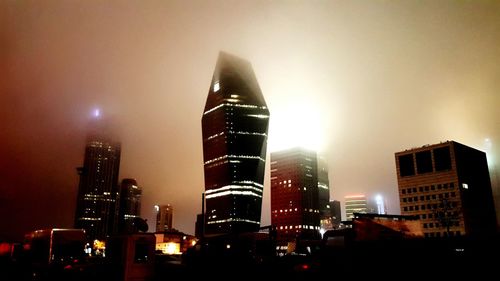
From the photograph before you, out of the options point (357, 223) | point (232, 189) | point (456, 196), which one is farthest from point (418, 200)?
point (357, 223)

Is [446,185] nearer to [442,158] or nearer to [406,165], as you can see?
[442,158]

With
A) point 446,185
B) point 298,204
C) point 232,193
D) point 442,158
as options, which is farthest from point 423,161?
point 298,204

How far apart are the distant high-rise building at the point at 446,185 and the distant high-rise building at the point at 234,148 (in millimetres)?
50779

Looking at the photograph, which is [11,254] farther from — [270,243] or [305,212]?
[305,212]

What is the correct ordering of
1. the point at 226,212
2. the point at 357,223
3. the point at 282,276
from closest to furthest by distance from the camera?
the point at 282,276, the point at 357,223, the point at 226,212

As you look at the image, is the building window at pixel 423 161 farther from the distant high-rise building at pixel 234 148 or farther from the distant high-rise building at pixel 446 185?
the distant high-rise building at pixel 234 148

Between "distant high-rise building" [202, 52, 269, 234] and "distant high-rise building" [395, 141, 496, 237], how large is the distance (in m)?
50.8

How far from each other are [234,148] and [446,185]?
2718 inches

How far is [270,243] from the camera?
116ft

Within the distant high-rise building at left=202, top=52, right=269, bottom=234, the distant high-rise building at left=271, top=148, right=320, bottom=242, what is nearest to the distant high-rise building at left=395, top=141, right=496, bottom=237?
the distant high-rise building at left=202, top=52, right=269, bottom=234

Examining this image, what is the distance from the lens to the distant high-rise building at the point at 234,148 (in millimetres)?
131500

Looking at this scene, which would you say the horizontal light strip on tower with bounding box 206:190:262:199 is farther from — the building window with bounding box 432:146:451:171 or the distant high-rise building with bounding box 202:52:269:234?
the building window with bounding box 432:146:451:171

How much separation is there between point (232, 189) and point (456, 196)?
71.3 metres

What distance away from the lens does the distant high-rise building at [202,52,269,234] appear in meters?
132
